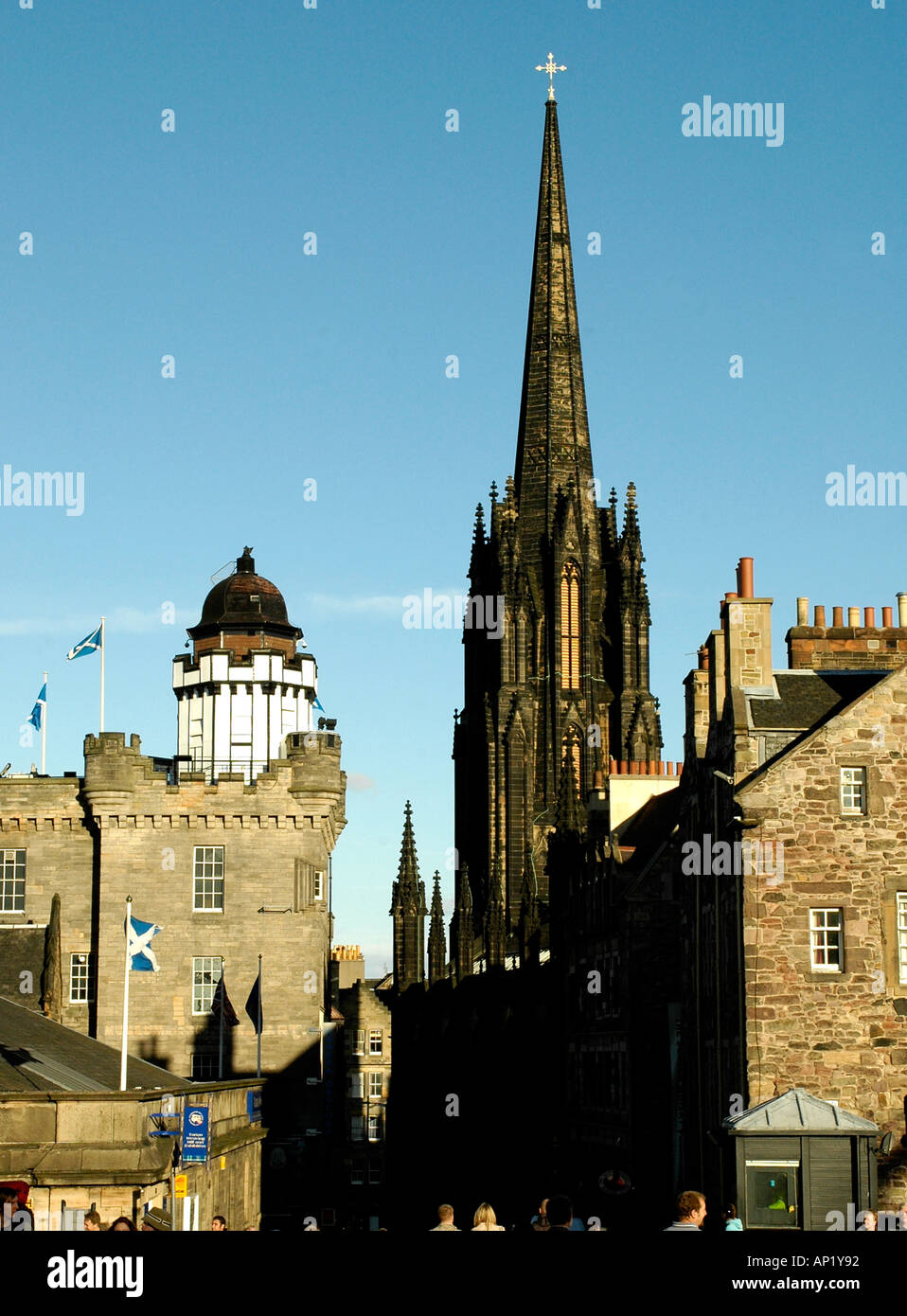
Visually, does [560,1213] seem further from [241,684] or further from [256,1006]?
[241,684]

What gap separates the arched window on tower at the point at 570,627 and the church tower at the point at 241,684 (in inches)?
1255

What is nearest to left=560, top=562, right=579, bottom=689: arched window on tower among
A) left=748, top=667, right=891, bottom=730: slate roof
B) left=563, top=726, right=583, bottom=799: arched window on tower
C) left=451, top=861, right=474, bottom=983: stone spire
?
left=563, top=726, right=583, bottom=799: arched window on tower

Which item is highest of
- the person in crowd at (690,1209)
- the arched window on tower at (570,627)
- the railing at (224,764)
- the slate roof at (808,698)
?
the arched window on tower at (570,627)

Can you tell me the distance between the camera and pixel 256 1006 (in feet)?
183

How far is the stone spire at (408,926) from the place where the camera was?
88244mm

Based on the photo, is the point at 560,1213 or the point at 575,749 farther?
the point at 575,749

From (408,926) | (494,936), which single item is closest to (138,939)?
(494,936)

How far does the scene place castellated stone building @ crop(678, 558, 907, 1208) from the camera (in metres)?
34.1

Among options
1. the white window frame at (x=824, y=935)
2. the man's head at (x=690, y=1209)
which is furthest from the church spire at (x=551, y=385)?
the man's head at (x=690, y=1209)

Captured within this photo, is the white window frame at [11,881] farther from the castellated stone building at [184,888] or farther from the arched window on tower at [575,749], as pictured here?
the arched window on tower at [575,749]

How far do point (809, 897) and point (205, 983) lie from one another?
1070 inches
